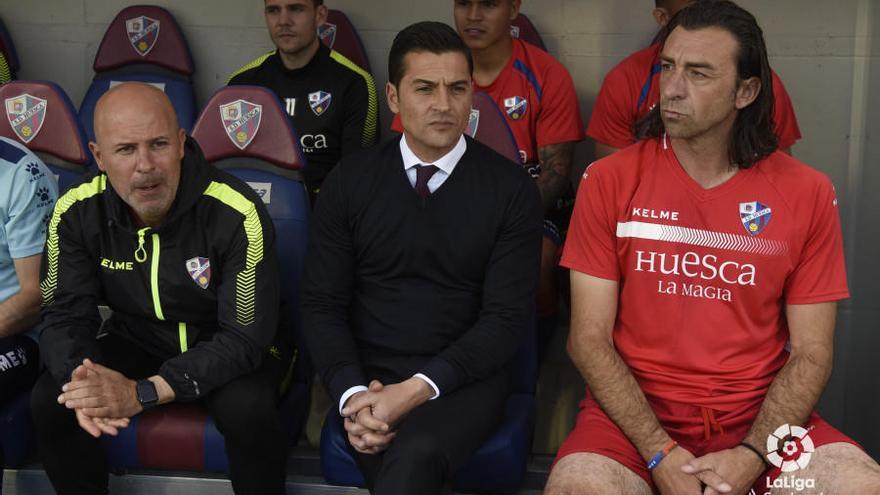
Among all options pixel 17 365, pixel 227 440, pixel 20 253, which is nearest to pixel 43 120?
pixel 20 253

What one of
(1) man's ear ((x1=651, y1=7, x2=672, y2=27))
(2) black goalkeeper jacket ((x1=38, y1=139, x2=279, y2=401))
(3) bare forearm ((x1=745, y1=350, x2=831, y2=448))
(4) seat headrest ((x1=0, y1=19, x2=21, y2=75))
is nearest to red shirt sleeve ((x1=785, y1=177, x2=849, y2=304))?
(3) bare forearm ((x1=745, y1=350, x2=831, y2=448))

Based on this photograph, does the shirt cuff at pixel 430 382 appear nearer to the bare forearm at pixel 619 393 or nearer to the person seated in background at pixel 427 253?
the person seated in background at pixel 427 253

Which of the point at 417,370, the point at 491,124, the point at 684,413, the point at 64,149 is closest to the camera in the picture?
the point at 684,413

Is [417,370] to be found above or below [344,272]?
below

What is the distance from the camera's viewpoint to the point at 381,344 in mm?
2262

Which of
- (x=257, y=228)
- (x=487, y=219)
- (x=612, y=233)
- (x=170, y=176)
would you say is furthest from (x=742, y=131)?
(x=170, y=176)

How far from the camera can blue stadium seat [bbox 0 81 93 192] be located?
8.94 feet

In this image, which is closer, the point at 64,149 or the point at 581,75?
the point at 64,149

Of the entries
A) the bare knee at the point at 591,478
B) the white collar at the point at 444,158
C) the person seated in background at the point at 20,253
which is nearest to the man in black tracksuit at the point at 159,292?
the person seated in background at the point at 20,253

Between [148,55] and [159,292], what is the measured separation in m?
1.83

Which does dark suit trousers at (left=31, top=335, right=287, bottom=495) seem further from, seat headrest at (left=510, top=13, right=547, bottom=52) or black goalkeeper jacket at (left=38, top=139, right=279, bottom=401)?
seat headrest at (left=510, top=13, right=547, bottom=52)

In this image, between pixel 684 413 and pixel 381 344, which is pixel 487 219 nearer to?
pixel 381 344

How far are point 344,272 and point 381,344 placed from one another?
175 mm

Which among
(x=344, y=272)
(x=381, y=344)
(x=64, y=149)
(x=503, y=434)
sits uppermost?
(x=64, y=149)
